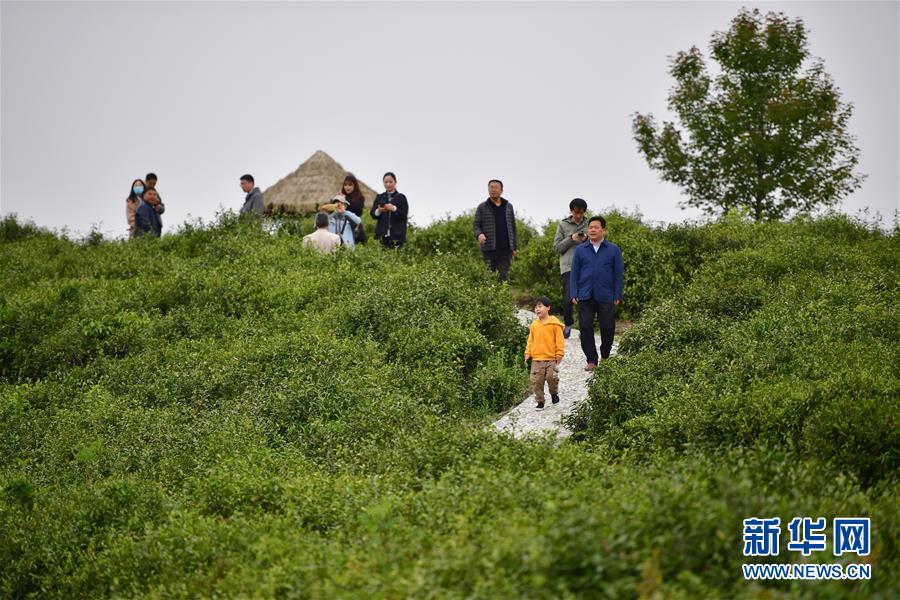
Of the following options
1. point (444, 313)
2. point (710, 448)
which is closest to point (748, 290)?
point (444, 313)

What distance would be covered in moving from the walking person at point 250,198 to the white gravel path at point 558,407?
1006 cm

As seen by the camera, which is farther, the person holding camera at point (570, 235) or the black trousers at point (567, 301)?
the black trousers at point (567, 301)

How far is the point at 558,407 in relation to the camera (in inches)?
533

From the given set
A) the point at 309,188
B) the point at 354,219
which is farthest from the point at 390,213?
the point at 309,188

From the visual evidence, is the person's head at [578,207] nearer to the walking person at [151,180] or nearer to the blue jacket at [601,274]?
the blue jacket at [601,274]

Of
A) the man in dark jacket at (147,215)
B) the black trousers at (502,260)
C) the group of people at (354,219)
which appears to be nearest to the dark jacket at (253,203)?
the group of people at (354,219)

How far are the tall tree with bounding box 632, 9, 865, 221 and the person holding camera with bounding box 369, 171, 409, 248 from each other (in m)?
11.1

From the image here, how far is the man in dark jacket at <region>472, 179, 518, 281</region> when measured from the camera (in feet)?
61.2

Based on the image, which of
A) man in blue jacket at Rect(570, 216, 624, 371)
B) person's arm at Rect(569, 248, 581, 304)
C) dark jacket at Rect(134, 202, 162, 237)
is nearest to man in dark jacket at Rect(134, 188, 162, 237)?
dark jacket at Rect(134, 202, 162, 237)

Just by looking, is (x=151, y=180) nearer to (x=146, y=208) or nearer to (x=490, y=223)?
(x=146, y=208)

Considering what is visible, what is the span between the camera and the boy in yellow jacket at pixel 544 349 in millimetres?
13219

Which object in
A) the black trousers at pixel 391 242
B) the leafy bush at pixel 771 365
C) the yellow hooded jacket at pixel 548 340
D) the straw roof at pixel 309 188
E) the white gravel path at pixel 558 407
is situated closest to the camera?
the leafy bush at pixel 771 365

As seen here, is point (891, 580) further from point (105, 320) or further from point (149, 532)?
point (105, 320)

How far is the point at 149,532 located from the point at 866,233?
15650 millimetres
